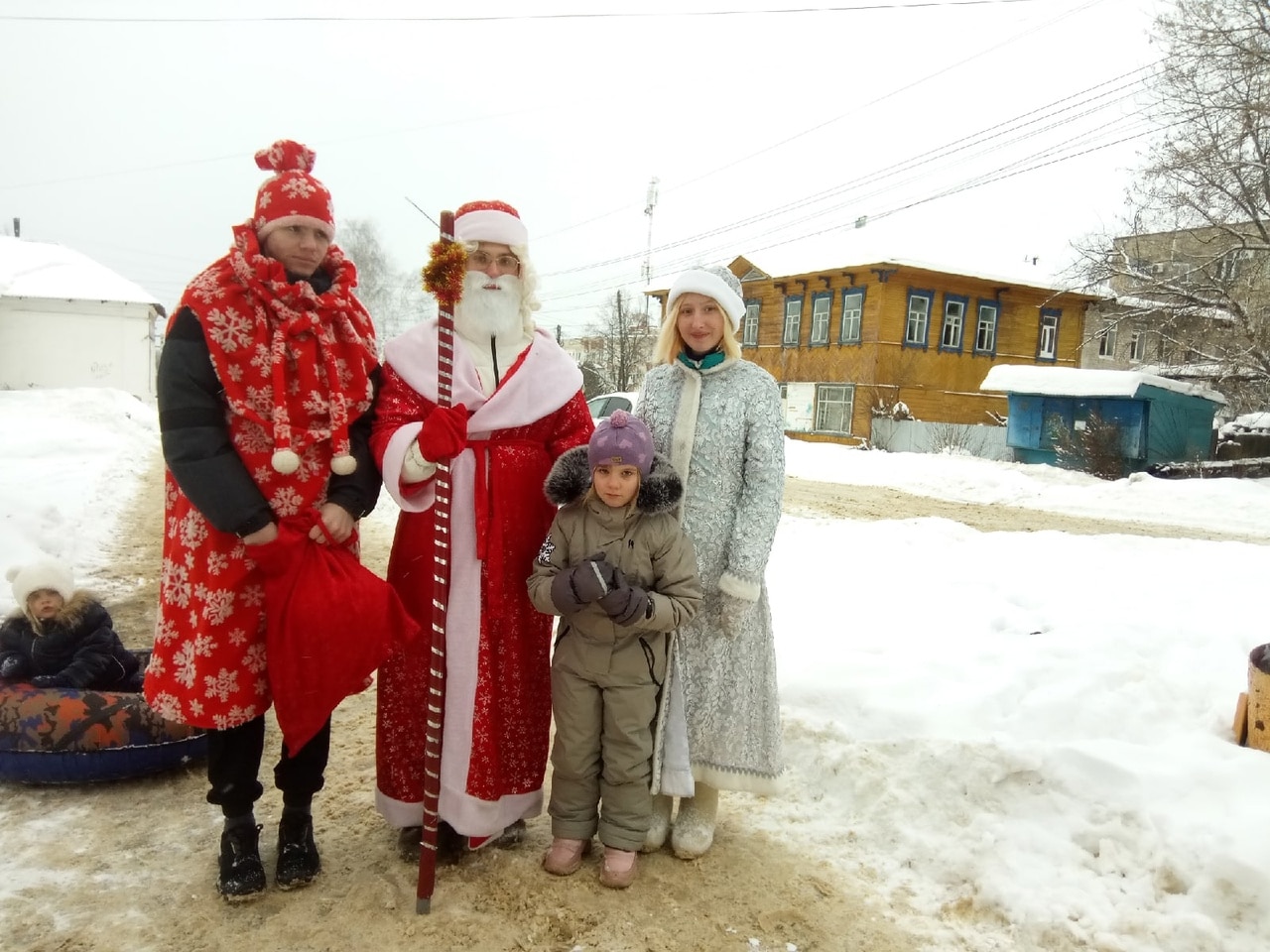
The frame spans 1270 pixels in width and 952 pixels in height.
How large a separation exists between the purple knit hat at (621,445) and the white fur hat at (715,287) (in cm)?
49

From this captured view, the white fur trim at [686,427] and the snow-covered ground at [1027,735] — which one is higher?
the white fur trim at [686,427]

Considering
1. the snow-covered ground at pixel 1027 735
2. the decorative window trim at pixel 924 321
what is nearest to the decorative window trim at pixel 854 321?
the decorative window trim at pixel 924 321

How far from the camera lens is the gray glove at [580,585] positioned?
99.5 inches

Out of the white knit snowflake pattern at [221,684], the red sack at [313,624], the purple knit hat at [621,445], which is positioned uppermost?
the purple knit hat at [621,445]

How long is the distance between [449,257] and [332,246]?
0.42 m

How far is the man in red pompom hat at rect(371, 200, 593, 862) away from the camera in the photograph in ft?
8.95

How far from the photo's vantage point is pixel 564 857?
279cm

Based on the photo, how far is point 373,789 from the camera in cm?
339

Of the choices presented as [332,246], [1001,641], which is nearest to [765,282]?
[1001,641]

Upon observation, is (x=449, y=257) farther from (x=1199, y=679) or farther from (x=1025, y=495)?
(x=1025, y=495)

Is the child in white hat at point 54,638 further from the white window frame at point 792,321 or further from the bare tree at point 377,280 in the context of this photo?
the bare tree at point 377,280

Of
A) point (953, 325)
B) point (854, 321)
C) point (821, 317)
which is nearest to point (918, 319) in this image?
point (953, 325)

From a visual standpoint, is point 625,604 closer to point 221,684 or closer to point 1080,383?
point 221,684

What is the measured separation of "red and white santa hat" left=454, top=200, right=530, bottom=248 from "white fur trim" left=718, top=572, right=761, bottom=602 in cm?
134
